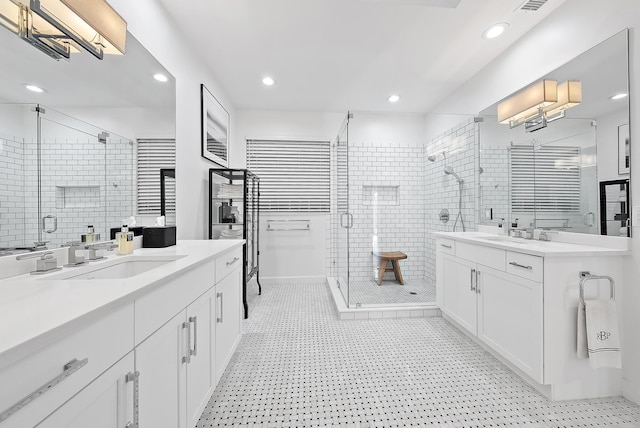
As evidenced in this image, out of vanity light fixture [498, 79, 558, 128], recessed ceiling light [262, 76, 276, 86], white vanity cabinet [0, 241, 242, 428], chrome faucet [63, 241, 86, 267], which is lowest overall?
white vanity cabinet [0, 241, 242, 428]

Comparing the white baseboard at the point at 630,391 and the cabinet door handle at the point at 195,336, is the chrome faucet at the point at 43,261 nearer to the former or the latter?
the cabinet door handle at the point at 195,336

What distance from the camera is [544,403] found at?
65.2 inches

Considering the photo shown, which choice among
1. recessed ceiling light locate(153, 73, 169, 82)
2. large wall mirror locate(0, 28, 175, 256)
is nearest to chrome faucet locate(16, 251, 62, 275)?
large wall mirror locate(0, 28, 175, 256)

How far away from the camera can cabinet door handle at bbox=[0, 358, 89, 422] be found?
526 millimetres

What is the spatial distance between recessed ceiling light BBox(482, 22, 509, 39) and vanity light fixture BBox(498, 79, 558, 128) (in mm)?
548

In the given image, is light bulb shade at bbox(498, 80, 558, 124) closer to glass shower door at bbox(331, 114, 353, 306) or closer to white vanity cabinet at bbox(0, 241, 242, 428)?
glass shower door at bbox(331, 114, 353, 306)

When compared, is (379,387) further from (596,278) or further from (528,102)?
(528,102)

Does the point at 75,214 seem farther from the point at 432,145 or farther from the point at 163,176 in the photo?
the point at 432,145

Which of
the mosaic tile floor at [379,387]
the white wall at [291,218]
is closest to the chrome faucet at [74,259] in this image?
the mosaic tile floor at [379,387]

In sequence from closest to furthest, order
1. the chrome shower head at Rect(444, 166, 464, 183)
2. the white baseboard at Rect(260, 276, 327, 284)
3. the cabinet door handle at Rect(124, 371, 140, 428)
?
the cabinet door handle at Rect(124, 371, 140, 428), the chrome shower head at Rect(444, 166, 464, 183), the white baseboard at Rect(260, 276, 327, 284)

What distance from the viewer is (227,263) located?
6.25 ft

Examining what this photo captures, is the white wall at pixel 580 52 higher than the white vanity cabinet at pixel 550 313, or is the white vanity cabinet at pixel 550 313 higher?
the white wall at pixel 580 52

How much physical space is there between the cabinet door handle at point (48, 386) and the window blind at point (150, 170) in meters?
1.41

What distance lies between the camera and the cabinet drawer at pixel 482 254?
2020mm
